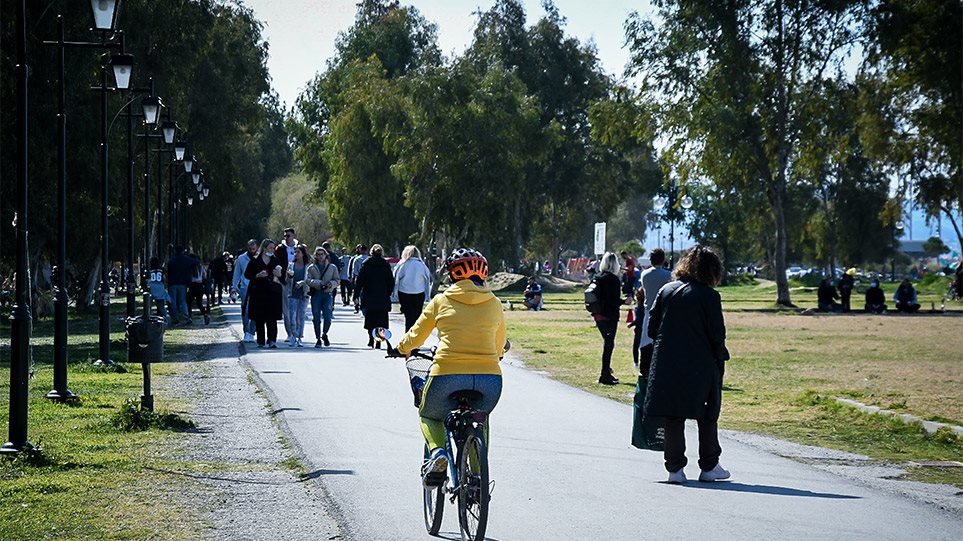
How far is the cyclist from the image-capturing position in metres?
8.05

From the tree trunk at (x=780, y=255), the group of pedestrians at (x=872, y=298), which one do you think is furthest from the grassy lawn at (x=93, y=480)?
the tree trunk at (x=780, y=255)

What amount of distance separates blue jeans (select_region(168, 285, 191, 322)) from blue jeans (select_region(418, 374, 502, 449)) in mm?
28086

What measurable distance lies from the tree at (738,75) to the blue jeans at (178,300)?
23.5 m

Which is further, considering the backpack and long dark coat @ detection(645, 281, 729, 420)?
the backpack

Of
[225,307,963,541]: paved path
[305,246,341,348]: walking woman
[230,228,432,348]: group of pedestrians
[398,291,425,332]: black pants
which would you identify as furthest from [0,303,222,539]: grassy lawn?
[305,246,341,348]: walking woman

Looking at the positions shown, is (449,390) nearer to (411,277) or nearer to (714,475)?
(714,475)

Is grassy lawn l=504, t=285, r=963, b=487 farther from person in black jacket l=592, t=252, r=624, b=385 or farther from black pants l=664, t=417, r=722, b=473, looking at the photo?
black pants l=664, t=417, r=722, b=473

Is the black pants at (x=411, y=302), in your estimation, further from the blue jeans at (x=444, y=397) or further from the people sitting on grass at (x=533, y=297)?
the people sitting on grass at (x=533, y=297)

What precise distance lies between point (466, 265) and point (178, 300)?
28.7m

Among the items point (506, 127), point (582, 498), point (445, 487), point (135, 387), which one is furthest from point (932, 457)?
point (506, 127)

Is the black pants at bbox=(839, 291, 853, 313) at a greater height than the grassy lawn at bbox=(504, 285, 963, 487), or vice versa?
the black pants at bbox=(839, 291, 853, 313)

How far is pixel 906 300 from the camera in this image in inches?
1970

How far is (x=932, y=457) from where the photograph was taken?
12.2 meters

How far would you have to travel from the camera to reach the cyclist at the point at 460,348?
8055 mm
